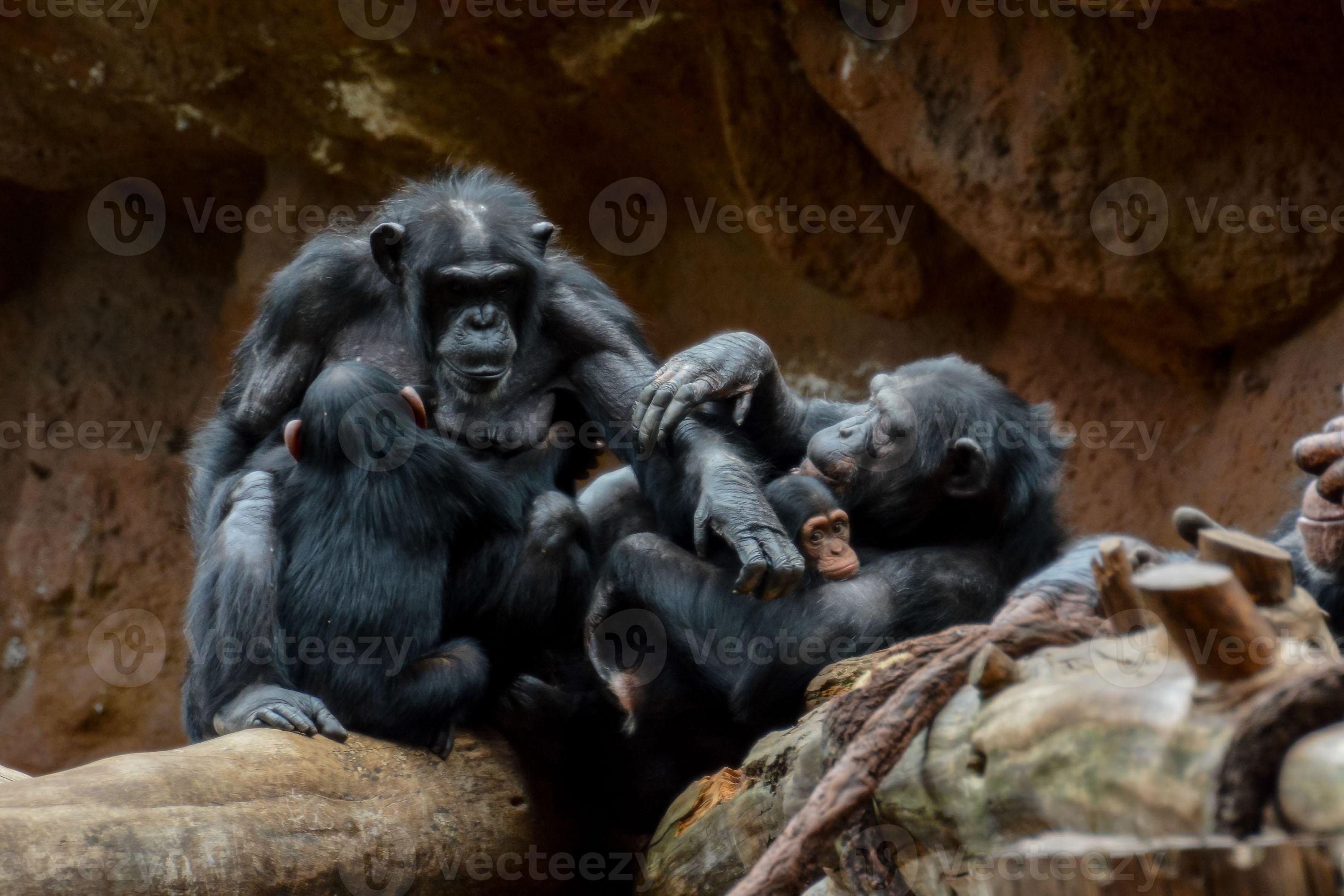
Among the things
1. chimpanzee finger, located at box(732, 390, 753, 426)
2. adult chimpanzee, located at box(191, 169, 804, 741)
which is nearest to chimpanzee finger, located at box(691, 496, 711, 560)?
adult chimpanzee, located at box(191, 169, 804, 741)

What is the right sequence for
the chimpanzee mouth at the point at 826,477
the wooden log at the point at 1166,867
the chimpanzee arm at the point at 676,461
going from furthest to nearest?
1. the chimpanzee mouth at the point at 826,477
2. the chimpanzee arm at the point at 676,461
3. the wooden log at the point at 1166,867

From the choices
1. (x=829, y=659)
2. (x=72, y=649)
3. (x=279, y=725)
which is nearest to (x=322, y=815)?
(x=279, y=725)

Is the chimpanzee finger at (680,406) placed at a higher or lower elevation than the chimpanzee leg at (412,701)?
higher

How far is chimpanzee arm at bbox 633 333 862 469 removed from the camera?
13.4ft

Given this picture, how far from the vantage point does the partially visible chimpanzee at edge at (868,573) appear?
13.2 feet

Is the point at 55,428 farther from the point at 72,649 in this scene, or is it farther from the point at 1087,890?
the point at 1087,890

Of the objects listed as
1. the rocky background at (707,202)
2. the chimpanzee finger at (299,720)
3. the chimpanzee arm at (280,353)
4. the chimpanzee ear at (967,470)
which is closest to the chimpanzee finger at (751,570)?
the chimpanzee ear at (967,470)

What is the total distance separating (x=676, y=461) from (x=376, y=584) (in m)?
0.99

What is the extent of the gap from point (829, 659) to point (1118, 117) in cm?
286

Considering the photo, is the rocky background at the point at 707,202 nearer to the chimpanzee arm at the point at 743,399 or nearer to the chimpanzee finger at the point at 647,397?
the chimpanzee arm at the point at 743,399

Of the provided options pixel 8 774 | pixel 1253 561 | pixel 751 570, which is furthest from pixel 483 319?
pixel 1253 561

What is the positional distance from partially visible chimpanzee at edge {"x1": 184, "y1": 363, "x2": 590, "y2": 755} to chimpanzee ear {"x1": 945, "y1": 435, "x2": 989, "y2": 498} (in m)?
1.12

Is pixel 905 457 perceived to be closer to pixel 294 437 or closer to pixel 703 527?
pixel 703 527

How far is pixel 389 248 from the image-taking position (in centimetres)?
452
